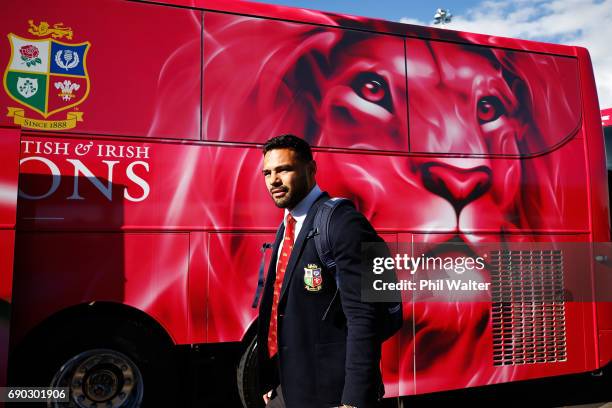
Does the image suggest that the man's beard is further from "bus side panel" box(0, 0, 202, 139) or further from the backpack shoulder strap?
"bus side panel" box(0, 0, 202, 139)

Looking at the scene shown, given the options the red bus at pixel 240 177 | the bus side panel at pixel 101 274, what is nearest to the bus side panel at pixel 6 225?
the red bus at pixel 240 177

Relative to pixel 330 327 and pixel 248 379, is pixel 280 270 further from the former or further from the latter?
pixel 248 379

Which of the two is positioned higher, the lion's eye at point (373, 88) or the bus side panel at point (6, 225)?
the lion's eye at point (373, 88)

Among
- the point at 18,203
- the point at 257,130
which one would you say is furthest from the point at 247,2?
the point at 18,203

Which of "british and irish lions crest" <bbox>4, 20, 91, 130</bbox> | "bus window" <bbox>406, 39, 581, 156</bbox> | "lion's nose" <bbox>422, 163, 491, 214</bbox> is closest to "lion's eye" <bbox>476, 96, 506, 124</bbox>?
"bus window" <bbox>406, 39, 581, 156</bbox>

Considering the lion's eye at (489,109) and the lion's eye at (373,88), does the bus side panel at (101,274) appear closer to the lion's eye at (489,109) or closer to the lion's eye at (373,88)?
the lion's eye at (373,88)

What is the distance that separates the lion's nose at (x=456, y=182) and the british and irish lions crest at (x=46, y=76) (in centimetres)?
283

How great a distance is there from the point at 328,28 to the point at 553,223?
2.73 meters

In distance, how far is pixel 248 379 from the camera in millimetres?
4227

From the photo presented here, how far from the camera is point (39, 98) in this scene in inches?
148

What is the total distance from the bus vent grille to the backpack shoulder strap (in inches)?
121

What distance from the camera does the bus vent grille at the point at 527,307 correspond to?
4746 mm

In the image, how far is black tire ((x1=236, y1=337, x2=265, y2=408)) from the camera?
4164 millimetres

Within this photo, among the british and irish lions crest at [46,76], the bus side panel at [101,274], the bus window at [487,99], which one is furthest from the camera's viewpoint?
the bus window at [487,99]
